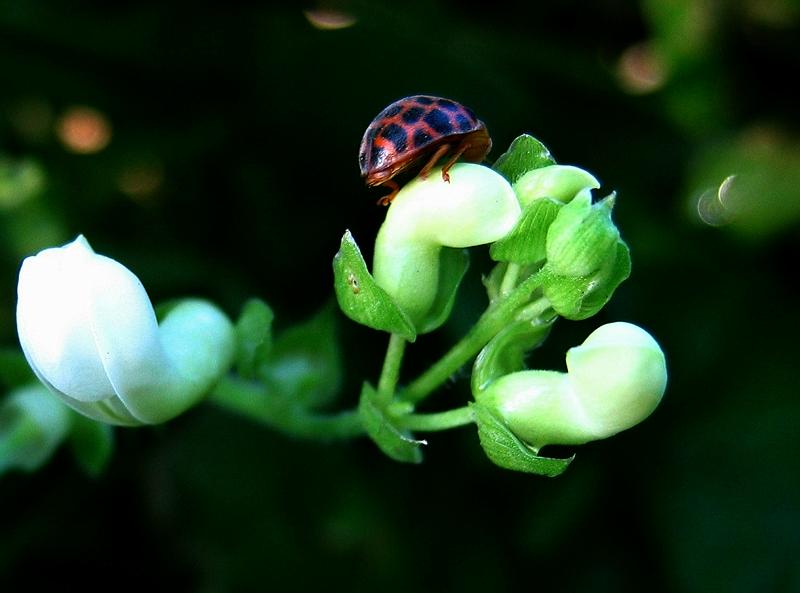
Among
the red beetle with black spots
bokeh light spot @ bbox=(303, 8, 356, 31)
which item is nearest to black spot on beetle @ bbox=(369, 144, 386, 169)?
the red beetle with black spots

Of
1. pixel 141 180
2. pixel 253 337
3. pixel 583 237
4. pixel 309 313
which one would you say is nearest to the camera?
pixel 583 237

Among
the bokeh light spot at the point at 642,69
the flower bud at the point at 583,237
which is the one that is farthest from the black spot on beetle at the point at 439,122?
the bokeh light spot at the point at 642,69

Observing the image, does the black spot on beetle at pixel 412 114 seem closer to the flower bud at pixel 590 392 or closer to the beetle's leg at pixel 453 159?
the beetle's leg at pixel 453 159

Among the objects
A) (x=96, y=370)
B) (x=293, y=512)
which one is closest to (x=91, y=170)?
(x=293, y=512)

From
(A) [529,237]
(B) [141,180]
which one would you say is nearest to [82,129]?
(B) [141,180]

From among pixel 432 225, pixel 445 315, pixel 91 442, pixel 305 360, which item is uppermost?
pixel 432 225

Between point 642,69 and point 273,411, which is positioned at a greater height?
point 273,411

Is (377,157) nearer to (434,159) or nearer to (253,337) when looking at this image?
(434,159)
